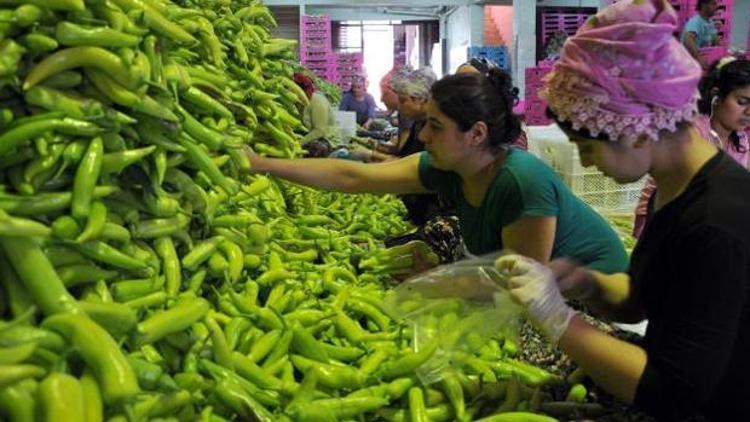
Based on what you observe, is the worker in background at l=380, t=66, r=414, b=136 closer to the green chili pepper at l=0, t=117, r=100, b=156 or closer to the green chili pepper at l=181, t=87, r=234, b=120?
the green chili pepper at l=181, t=87, r=234, b=120

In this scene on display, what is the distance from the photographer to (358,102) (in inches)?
506

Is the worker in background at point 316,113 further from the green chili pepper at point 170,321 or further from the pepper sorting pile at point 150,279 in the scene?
the green chili pepper at point 170,321

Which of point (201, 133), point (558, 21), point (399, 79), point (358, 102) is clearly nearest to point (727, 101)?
point (399, 79)

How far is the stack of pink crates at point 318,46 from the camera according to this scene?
534 inches

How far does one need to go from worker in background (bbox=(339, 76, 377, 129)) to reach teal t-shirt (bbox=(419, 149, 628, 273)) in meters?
9.66

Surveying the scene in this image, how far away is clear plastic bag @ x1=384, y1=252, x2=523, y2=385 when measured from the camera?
83.5 inches

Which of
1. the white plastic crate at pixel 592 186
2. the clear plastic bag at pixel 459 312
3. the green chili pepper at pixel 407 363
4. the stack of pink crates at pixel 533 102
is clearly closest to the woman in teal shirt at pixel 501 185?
the clear plastic bag at pixel 459 312

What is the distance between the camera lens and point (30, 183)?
166 cm

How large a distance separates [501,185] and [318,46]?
11.5 metres

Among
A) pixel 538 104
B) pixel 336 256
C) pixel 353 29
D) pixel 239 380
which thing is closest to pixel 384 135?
pixel 538 104

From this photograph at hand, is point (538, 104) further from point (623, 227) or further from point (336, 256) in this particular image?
point (336, 256)

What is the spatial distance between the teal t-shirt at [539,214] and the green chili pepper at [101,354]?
67.7 inches

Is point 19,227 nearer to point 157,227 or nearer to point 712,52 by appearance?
point 157,227

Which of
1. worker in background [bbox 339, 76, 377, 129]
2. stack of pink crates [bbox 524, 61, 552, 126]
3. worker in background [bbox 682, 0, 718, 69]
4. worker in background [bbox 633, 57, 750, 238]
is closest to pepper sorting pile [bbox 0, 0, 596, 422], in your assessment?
Answer: worker in background [bbox 633, 57, 750, 238]
